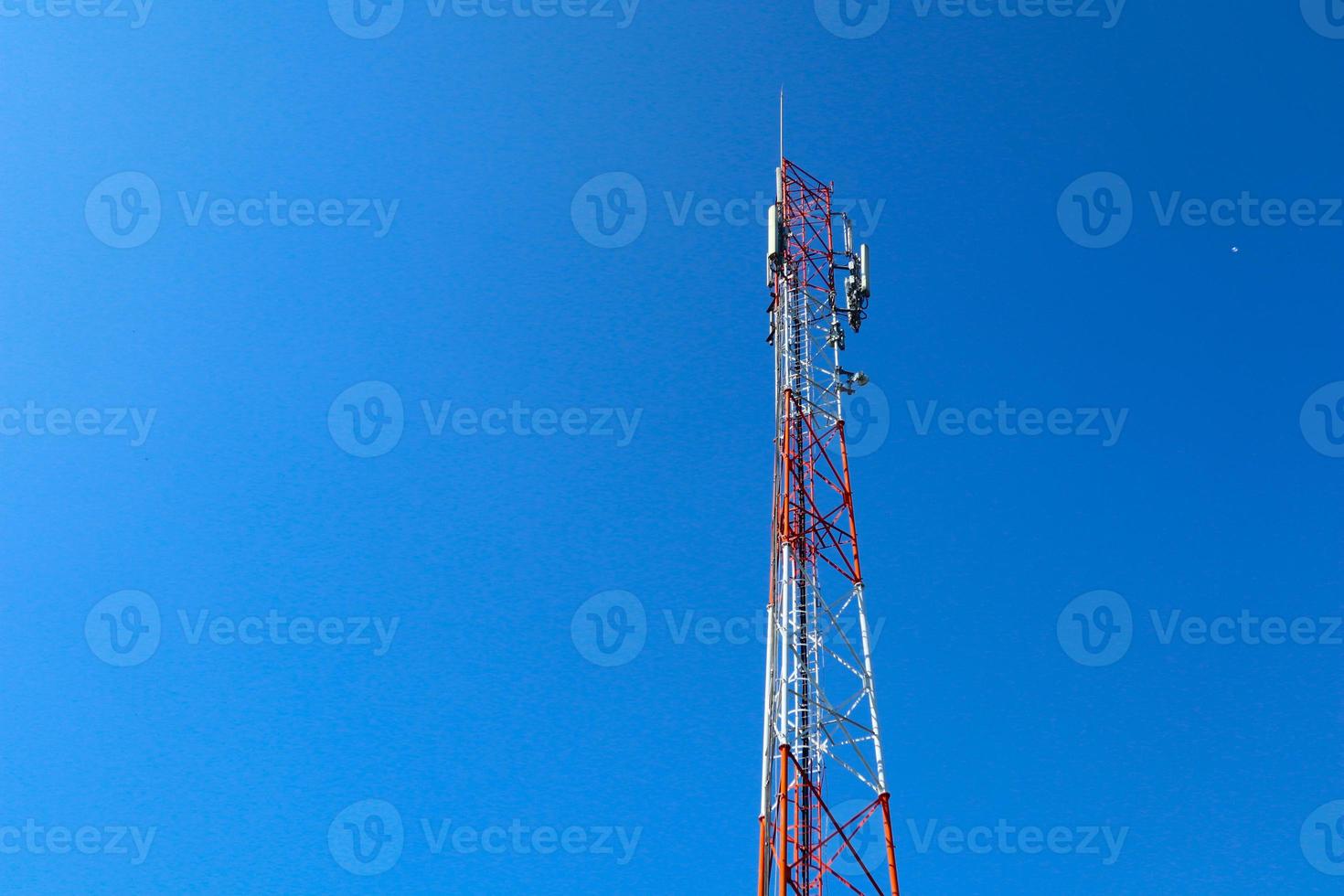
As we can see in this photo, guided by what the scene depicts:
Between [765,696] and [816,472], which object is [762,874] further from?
[816,472]

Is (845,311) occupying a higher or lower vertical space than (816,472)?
higher

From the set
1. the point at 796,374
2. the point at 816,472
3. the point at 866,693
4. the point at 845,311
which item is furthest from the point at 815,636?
the point at 845,311

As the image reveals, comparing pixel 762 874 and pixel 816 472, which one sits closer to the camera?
pixel 762 874

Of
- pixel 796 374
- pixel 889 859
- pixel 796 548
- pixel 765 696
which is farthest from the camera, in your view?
pixel 796 374

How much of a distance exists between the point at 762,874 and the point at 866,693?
6.06 m

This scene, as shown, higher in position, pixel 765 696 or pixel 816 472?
pixel 816 472

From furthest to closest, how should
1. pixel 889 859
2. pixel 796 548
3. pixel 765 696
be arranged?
pixel 796 548
pixel 765 696
pixel 889 859

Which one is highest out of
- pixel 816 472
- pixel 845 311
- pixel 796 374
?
pixel 845 311

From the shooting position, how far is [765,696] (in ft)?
109

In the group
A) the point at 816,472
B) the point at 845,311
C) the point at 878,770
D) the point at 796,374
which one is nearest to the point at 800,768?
the point at 878,770

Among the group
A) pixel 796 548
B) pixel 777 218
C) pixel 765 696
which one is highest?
pixel 777 218

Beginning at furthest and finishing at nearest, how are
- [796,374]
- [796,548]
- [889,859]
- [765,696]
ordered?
[796,374], [796,548], [765,696], [889,859]

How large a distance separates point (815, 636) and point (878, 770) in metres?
4.30

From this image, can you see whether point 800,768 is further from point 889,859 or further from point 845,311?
point 845,311
